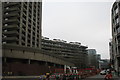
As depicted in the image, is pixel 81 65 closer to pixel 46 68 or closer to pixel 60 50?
pixel 60 50

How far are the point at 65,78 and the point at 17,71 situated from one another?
19.1 meters

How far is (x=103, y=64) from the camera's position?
10169 cm

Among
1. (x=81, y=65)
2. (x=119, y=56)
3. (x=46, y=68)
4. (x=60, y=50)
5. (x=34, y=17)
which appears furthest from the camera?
(x=60, y=50)

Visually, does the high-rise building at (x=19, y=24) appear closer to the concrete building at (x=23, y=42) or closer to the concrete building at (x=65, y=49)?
the concrete building at (x=23, y=42)

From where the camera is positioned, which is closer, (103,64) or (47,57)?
(47,57)

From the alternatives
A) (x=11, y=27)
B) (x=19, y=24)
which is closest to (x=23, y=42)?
(x=19, y=24)

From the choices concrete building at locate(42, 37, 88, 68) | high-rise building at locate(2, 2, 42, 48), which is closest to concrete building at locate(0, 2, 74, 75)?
high-rise building at locate(2, 2, 42, 48)

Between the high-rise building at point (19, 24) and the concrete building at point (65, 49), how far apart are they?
40.6m

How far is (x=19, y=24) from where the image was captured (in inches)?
2314

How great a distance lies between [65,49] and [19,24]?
226ft

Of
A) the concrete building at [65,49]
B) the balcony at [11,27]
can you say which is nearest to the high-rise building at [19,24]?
the balcony at [11,27]

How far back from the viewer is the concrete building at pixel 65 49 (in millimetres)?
111944

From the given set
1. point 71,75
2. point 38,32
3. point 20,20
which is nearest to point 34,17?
point 38,32

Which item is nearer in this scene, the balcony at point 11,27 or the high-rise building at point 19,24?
the balcony at point 11,27
